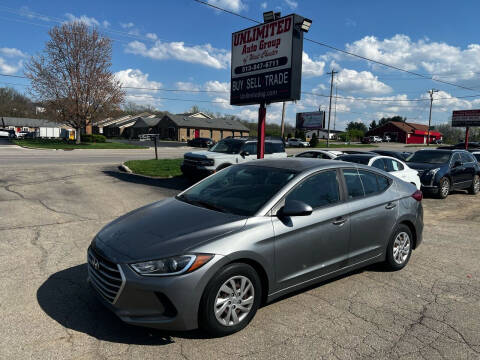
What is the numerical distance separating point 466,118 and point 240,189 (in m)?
37.7

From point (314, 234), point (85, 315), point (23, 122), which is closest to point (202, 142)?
point (314, 234)

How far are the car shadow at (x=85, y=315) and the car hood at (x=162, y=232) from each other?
26.8 inches

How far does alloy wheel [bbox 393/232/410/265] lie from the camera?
482 centimetres

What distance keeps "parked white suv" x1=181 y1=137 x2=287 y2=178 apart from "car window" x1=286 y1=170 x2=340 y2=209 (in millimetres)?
8215

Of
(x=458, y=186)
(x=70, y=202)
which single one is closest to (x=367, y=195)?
(x=70, y=202)

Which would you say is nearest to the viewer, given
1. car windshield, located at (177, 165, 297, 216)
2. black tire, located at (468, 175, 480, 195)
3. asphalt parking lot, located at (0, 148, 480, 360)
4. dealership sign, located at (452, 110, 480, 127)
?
asphalt parking lot, located at (0, 148, 480, 360)

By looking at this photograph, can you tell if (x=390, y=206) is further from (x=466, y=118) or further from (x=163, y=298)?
(x=466, y=118)

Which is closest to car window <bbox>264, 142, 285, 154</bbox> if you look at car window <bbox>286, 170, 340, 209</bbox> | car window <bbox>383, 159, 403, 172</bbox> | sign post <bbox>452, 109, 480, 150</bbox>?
car window <bbox>383, 159, 403, 172</bbox>

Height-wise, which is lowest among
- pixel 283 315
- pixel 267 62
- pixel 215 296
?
pixel 283 315

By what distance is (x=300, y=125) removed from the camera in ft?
229

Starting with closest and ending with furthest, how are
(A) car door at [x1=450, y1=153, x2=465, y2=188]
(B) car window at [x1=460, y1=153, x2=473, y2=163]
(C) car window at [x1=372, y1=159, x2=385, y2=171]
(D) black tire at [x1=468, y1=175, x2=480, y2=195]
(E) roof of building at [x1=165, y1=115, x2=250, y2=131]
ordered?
1. (C) car window at [x1=372, y1=159, x2=385, y2=171]
2. (A) car door at [x1=450, y1=153, x2=465, y2=188]
3. (B) car window at [x1=460, y1=153, x2=473, y2=163]
4. (D) black tire at [x1=468, y1=175, x2=480, y2=195]
5. (E) roof of building at [x1=165, y1=115, x2=250, y2=131]

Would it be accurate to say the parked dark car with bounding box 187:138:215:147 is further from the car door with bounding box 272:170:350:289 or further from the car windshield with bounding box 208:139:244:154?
the car door with bounding box 272:170:350:289

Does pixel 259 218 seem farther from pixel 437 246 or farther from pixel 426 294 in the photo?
pixel 437 246

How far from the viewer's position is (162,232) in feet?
10.7
